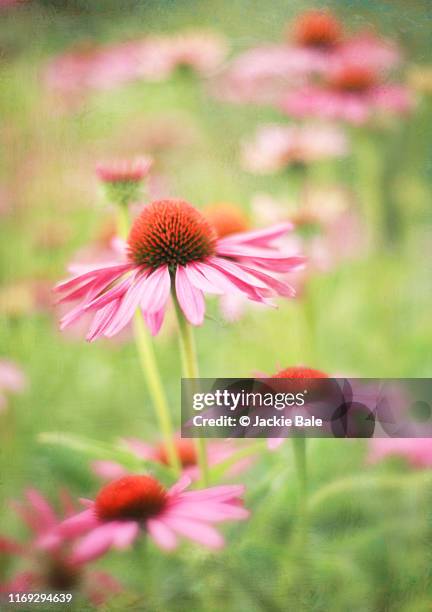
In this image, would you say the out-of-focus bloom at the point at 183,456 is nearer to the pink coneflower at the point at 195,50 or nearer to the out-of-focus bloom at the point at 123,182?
the out-of-focus bloom at the point at 123,182

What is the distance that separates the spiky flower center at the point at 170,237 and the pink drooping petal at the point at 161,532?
0.62 feet

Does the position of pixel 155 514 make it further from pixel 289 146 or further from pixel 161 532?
pixel 289 146

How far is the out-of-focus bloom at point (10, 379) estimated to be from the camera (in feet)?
2.34

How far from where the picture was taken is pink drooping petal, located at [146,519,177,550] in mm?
515

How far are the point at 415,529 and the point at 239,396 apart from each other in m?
0.21

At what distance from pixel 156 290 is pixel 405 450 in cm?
32

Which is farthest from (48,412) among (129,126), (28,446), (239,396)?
(129,126)

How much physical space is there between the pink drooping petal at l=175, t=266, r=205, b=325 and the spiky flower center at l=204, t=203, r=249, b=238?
0.15 metres

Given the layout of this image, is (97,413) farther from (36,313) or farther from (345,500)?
(345,500)

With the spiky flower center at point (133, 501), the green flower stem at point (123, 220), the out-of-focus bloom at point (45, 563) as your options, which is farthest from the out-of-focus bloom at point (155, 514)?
the green flower stem at point (123, 220)

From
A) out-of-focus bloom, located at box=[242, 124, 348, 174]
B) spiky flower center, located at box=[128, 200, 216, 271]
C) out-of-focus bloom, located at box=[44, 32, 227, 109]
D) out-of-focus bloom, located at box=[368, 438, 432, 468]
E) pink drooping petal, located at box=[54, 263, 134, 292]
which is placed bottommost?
out-of-focus bloom, located at box=[368, 438, 432, 468]

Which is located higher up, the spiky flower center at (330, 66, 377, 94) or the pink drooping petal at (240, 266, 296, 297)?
the spiky flower center at (330, 66, 377, 94)

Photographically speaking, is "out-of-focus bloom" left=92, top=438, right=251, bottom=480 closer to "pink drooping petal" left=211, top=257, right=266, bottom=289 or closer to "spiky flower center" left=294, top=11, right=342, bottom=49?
"pink drooping petal" left=211, top=257, right=266, bottom=289

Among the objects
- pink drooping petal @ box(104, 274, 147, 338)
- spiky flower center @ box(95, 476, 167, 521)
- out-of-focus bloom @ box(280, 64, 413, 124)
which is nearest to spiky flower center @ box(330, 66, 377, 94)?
out-of-focus bloom @ box(280, 64, 413, 124)
